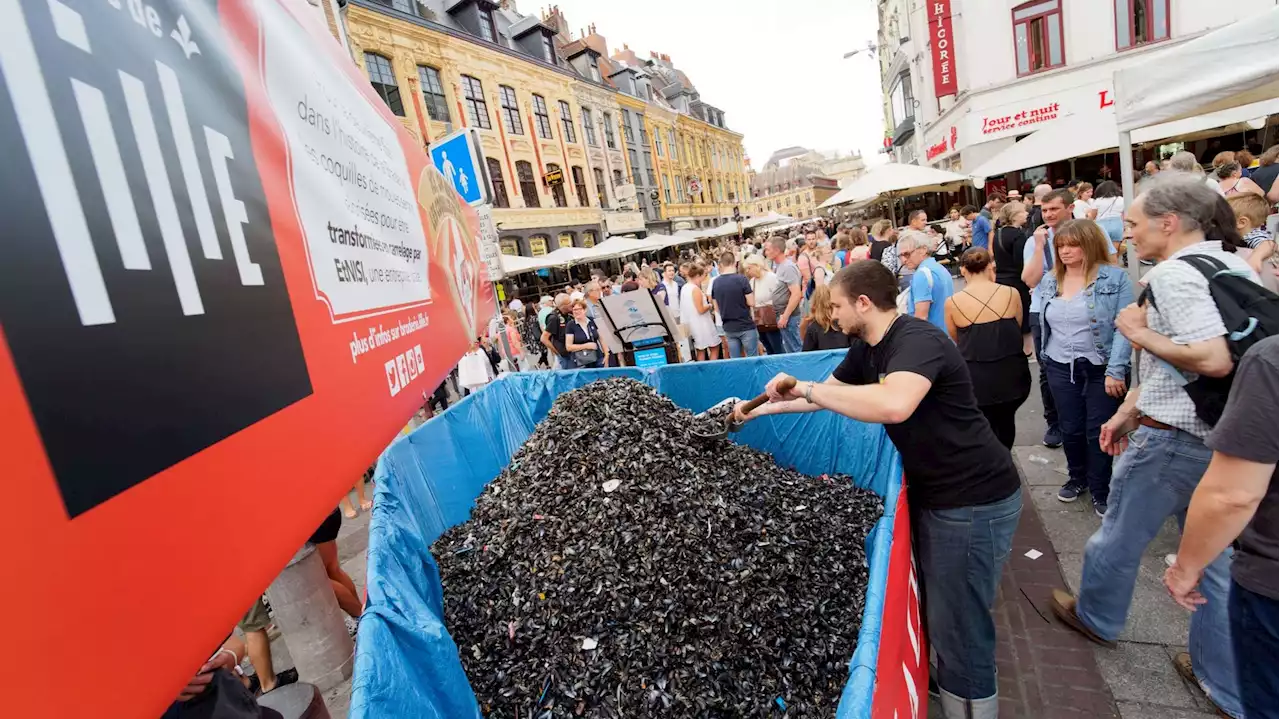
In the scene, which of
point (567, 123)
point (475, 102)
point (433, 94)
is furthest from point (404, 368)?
point (567, 123)

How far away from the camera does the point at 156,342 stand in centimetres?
85

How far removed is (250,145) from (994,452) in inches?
116

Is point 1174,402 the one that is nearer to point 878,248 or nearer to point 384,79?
point 878,248

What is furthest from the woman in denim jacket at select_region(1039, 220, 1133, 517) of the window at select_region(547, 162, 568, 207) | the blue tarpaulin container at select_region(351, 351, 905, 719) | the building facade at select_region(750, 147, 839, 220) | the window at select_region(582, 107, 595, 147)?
the building facade at select_region(750, 147, 839, 220)

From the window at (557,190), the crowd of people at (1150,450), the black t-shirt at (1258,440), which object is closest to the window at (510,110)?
the window at (557,190)

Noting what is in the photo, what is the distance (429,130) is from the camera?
1992 cm

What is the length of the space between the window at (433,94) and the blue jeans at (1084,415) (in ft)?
71.0

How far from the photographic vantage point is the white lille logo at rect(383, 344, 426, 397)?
186cm

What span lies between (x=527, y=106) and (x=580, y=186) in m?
4.71

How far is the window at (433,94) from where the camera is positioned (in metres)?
20.1

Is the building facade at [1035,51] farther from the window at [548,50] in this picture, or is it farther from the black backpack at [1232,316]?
the window at [548,50]

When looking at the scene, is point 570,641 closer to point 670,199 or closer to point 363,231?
point 363,231

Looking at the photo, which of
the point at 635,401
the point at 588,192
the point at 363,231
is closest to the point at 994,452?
the point at 635,401

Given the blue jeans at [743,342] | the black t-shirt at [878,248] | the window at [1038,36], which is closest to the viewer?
the blue jeans at [743,342]
